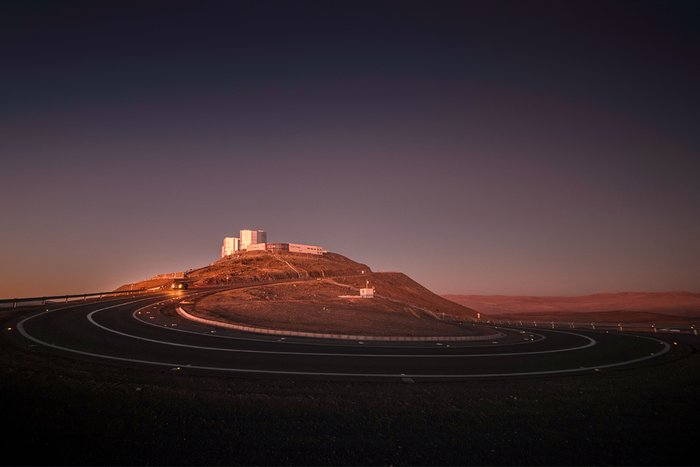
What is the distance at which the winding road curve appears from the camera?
1691 centimetres

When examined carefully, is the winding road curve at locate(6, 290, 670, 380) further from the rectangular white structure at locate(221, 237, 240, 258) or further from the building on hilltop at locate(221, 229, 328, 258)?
the rectangular white structure at locate(221, 237, 240, 258)

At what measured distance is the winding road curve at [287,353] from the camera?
16.9 meters

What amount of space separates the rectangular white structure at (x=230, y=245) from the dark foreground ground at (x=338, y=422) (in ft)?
527

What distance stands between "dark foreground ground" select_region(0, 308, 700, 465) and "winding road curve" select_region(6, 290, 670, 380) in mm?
4075

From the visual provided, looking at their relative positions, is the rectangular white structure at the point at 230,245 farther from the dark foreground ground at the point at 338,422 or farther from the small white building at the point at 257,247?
the dark foreground ground at the point at 338,422

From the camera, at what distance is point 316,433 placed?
316 inches

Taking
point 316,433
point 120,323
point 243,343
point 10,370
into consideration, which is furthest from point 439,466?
point 120,323

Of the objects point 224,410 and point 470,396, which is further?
point 470,396

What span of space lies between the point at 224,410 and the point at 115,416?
87.5 inches

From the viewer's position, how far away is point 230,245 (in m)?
169

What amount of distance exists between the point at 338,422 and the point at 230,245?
168 meters

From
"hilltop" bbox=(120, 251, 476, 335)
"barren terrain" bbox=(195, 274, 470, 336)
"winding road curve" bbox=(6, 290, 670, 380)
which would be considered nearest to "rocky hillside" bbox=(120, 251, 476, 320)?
"hilltop" bbox=(120, 251, 476, 335)

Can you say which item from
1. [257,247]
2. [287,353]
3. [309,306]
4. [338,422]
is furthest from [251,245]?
[338,422]

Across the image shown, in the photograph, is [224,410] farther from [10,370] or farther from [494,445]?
[10,370]
